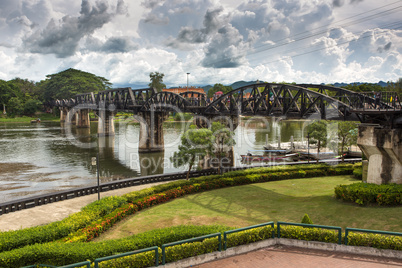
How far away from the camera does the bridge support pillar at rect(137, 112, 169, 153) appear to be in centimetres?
7200

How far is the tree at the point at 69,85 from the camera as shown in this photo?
550 ft

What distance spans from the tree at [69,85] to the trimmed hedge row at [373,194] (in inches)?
6355

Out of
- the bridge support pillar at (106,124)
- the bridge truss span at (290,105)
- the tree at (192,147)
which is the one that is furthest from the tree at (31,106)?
the tree at (192,147)

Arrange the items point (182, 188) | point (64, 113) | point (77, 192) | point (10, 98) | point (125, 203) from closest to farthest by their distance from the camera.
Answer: point (125, 203) < point (77, 192) < point (182, 188) < point (64, 113) < point (10, 98)

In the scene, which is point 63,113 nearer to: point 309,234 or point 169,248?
point 169,248

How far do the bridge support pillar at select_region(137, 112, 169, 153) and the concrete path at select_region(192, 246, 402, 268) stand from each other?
58.0 meters

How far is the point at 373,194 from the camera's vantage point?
22984mm

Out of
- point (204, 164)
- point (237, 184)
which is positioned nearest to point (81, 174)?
point (204, 164)

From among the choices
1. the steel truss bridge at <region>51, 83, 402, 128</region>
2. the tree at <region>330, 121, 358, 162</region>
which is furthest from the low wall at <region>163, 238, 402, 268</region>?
the tree at <region>330, 121, 358, 162</region>

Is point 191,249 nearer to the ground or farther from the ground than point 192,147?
nearer to the ground

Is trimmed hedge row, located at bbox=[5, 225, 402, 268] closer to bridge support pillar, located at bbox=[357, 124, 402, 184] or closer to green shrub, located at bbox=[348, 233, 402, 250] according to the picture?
green shrub, located at bbox=[348, 233, 402, 250]

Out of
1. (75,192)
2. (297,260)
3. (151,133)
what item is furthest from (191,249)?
(151,133)

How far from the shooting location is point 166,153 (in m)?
71.2

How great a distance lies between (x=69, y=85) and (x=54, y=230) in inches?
6665
